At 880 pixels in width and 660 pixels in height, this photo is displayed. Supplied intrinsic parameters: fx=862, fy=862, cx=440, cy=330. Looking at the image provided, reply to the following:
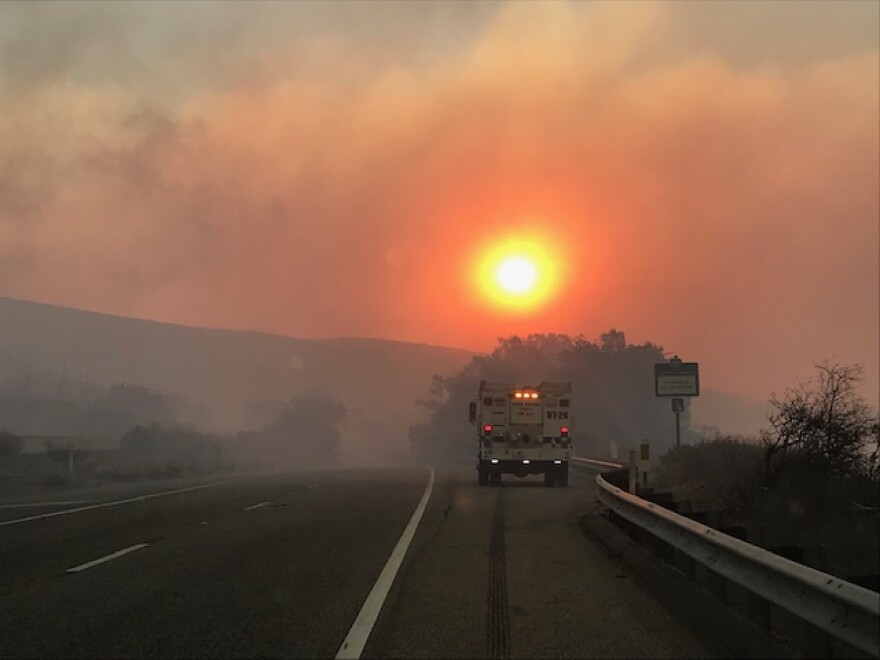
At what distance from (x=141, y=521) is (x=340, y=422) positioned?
157 meters

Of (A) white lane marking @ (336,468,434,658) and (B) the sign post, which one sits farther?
(B) the sign post

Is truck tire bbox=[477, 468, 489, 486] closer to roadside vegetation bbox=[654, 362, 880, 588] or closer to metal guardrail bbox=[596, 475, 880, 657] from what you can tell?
roadside vegetation bbox=[654, 362, 880, 588]

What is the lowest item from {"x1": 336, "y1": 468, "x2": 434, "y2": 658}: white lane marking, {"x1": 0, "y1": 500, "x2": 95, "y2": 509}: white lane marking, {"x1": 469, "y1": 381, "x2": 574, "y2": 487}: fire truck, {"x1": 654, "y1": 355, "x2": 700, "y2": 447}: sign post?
{"x1": 0, "y1": 500, "x2": 95, "y2": 509}: white lane marking

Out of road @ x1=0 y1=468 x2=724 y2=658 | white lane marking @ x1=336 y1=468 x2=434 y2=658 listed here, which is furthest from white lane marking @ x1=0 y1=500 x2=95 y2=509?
white lane marking @ x1=336 y1=468 x2=434 y2=658

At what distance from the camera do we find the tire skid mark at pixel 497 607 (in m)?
6.74

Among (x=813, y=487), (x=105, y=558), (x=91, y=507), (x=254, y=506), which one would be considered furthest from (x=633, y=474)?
(x=91, y=507)

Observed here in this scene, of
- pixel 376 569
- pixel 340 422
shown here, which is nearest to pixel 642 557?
pixel 376 569

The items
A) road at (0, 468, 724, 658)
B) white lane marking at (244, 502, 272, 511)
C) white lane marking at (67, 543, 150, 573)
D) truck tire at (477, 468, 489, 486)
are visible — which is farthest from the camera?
truck tire at (477, 468, 489, 486)

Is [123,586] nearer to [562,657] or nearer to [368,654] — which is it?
[368,654]

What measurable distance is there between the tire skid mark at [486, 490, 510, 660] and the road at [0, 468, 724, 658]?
0.08 feet

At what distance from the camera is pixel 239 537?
13.8 m

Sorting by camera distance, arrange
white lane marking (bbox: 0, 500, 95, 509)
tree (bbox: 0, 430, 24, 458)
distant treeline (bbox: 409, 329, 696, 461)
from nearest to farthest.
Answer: white lane marking (bbox: 0, 500, 95, 509)
tree (bbox: 0, 430, 24, 458)
distant treeline (bbox: 409, 329, 696, 461)

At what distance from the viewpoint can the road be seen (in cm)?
688

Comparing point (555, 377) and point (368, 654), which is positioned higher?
point (555, 377)
